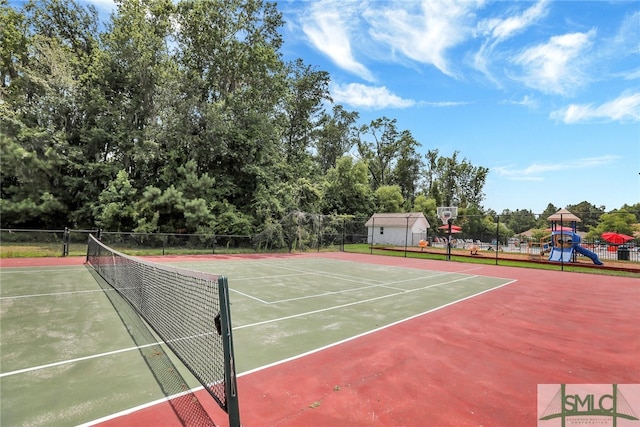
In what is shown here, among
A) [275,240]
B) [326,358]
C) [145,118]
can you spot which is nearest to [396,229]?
[275,240]

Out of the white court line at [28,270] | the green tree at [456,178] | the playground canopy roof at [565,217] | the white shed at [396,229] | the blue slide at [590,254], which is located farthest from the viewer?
the green tree at [456,178]

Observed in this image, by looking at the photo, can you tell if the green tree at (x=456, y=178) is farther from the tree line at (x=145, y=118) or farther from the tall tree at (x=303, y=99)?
the tree line at (x=145, y=118)

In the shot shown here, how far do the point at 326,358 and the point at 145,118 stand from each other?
26248 mm

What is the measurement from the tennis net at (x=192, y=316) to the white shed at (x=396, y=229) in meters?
31.9

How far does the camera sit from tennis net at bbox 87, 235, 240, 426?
2.91m

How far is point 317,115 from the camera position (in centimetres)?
4244

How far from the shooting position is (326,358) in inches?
180

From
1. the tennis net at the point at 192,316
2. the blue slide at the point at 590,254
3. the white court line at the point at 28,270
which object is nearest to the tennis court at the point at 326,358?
the tennis net at the point at 192,316

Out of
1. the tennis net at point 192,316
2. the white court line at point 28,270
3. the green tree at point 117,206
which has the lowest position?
the white court line at point 28,270

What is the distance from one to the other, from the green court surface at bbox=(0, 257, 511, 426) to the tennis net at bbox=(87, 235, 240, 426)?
21 cm

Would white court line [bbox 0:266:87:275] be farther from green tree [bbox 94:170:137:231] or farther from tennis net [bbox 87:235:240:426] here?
green tree [bbox 94:170:137:231]

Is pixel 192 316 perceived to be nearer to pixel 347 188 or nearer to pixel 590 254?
pixel 590 254

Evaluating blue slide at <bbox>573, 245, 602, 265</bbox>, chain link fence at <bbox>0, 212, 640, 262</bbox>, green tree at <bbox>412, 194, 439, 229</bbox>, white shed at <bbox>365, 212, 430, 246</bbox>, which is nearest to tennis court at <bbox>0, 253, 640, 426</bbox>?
chain link fence at <bbox>0, 212, 640, 262</bbox>

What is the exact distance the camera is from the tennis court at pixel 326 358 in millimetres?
3223
